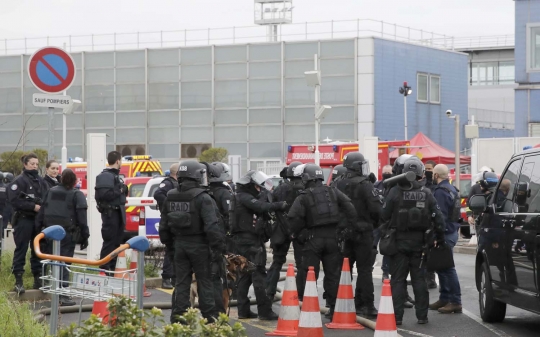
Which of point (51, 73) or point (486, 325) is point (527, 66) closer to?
point (486, 325)

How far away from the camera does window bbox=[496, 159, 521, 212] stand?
10.5 m

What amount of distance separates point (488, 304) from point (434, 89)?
40.0 metres

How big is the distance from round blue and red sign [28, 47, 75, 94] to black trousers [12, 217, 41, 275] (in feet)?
6.27

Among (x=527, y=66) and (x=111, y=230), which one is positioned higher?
(x=527, y=66)

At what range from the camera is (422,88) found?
49.7 metres

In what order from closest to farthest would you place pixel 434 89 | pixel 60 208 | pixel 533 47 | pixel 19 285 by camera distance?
1. pixel 60 208
2. pixel 19 285
3. pixel 533 47
4. pixel 434 89

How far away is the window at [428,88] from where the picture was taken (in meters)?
49.3

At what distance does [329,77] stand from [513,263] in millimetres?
36567

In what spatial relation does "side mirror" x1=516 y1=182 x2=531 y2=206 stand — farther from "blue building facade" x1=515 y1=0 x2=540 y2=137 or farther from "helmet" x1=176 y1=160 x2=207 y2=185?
"blue building facade" x1=515 y1=0 x2=540 y2=137

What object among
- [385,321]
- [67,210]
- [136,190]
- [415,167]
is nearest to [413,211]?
[415,167]

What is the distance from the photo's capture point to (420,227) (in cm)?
1133

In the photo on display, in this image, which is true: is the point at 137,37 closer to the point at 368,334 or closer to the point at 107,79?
the point at 107,79

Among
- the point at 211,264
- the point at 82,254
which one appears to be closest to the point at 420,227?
the point at 211,264

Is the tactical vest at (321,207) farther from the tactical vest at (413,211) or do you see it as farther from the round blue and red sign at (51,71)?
the round blue and red sign at (51,71)
